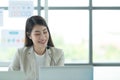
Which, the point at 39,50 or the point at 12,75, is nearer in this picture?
the point at 12,75

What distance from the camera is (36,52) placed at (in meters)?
1.93

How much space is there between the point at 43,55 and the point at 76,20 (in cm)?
147

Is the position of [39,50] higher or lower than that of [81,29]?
lower

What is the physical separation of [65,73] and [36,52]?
703 millimetres

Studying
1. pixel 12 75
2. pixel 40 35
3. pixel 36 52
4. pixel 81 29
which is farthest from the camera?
pixel 81 29

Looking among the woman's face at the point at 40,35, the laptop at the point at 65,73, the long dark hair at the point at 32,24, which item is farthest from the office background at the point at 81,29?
the laptop at the point at 65,73

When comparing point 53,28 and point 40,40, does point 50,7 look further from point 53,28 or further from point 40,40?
point 40,40

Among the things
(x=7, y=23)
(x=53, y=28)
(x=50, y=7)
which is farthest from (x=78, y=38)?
(x=7, y=23)

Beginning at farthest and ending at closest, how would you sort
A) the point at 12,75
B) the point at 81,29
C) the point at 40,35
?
the point at 81,29
the point at 40,35
the point at 12,75

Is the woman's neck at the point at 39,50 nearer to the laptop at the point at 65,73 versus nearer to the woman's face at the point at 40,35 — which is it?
the woman's face at the point at 40,35

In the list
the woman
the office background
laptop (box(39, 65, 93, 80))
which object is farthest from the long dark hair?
the office background

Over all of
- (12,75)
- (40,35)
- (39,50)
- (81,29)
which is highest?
(81,29)

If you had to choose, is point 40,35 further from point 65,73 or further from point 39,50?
point 65,73

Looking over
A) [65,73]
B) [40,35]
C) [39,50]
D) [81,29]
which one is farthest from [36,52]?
[81,29]
